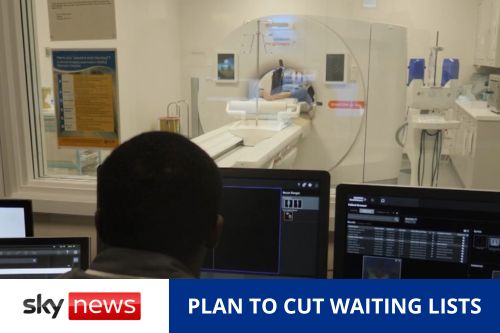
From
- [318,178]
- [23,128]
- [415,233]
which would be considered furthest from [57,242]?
[23,128]

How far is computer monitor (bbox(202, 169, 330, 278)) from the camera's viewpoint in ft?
3.83

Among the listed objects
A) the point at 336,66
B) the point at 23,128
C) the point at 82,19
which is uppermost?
the point at 82,19

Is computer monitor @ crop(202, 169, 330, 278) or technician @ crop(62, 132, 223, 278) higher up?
technician @ crop(62, 132, 223, 278)

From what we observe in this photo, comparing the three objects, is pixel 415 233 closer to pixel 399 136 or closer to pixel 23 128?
pixel 399 136

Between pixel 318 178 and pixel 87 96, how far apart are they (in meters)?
1.05

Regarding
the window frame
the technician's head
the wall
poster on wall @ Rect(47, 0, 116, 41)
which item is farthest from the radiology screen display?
poster on wall @ Rect(47, 0, 116, 41)

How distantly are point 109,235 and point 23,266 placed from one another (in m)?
0.46

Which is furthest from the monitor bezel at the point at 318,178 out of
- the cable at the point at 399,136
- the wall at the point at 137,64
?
the cable at the point at 399,136

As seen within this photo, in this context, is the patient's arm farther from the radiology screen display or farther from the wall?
the radiology screen display

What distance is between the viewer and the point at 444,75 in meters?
2.30

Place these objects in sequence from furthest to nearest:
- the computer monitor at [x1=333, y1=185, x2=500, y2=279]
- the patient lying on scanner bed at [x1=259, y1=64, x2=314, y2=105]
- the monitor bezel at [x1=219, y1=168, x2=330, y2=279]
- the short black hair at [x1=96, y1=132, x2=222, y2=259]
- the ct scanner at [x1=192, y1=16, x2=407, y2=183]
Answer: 1. the patient lying on scanner bed at [x1=259, y1=64, x2=314, y2=105]
2. the ct scanner at [x1=192, y1=16, x2=407, y2=183]
3. the monitor bezel at [x1=219, y1=168, x2=330, y2=279]
4. the computer monitor at [x1=333, y1=185, x2=500, y2=279]
5. the short black hair at [x1=96, y1=132, x2=222, y2=259]

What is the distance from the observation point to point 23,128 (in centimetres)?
188

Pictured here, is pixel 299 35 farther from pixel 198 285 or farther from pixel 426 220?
pixel 198 285

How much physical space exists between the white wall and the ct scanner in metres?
0.17
